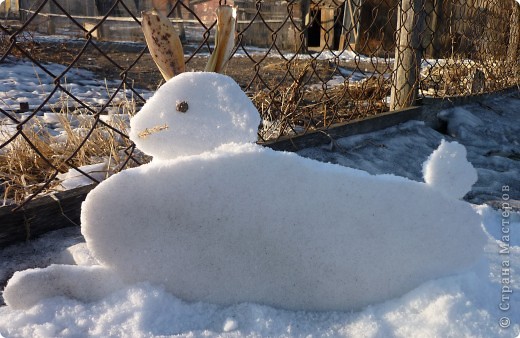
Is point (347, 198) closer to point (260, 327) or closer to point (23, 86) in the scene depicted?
point (260, 327)

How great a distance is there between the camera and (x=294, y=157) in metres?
0.88

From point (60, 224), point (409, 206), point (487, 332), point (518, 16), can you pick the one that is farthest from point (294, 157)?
point (518, 16)

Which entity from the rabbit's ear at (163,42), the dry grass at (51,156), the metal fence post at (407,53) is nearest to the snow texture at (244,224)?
the rabbit's ear at (163,42)

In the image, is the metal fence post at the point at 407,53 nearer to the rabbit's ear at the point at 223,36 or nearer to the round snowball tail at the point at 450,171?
the rabbit's ear at the point at 223,36

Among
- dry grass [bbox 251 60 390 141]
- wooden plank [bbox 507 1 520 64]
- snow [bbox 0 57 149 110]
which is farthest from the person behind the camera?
wooden plank [bbox 507 1 520 64]

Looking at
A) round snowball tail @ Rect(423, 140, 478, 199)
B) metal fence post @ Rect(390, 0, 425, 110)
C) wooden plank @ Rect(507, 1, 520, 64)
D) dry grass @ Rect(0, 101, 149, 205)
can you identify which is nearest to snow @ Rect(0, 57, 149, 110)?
dry grass @ Rect(0, 101, 149, 205)

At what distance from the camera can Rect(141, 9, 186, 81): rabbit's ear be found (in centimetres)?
99

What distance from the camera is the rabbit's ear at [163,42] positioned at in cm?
99

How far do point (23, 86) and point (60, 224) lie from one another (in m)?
2.84

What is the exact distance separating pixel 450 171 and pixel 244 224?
0.39 meters

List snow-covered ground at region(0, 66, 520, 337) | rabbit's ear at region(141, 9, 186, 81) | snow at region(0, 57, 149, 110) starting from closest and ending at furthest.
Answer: snow-covered ground at region(0, 66, 520, 337) < rabbit's ear at region(141, 9, 186, 81) < snow at region(0, 57, 149, 110)

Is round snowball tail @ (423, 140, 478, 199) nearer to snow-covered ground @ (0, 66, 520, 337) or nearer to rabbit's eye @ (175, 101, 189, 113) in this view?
snow-covered ground @ (0, 66, 520, 337)

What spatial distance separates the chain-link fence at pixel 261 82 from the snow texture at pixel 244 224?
515mm

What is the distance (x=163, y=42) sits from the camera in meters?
1.00
